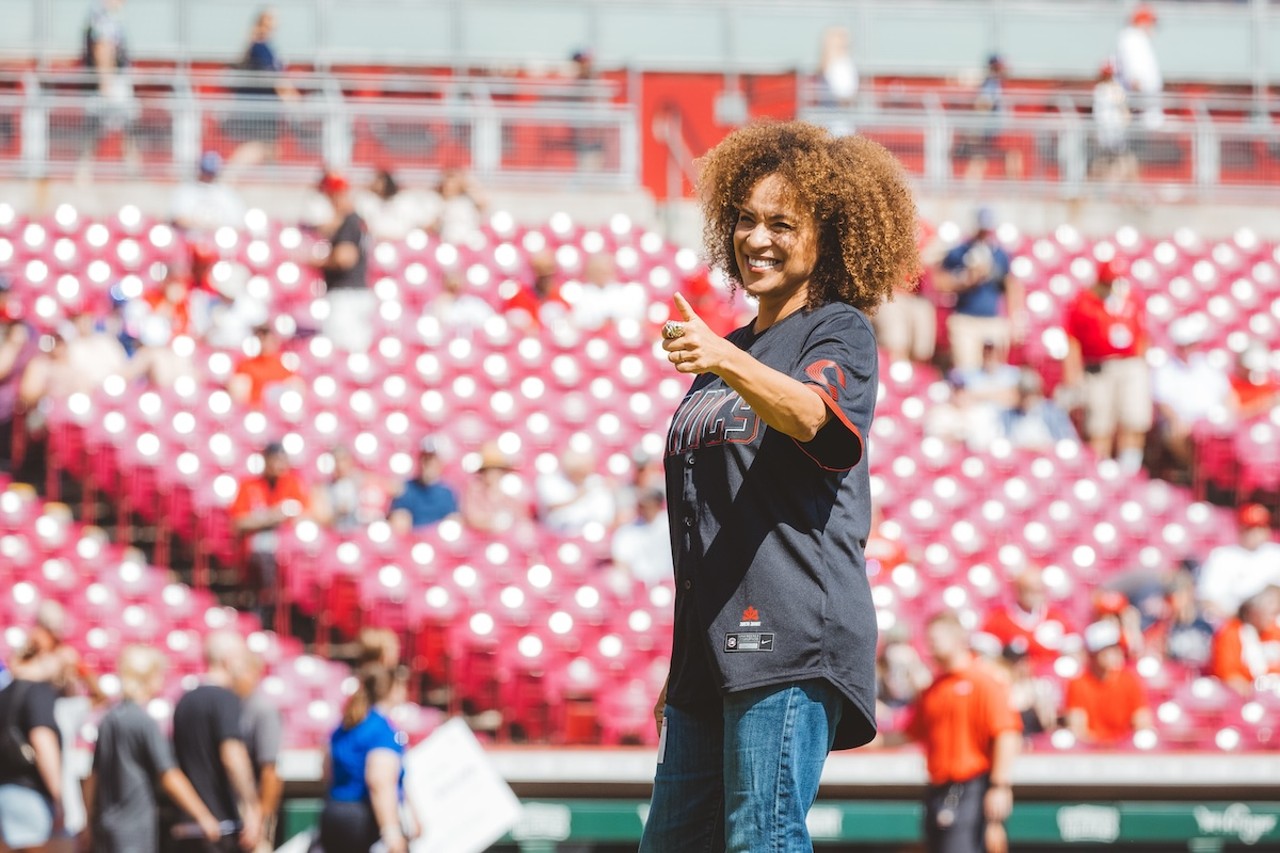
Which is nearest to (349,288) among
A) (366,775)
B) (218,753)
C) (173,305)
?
(173,305)

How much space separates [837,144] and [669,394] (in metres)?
8.54

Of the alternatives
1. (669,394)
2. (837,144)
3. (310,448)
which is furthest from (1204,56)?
(837,144)

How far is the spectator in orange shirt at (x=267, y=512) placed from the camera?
395 inches

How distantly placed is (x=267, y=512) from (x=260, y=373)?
5.21 feet

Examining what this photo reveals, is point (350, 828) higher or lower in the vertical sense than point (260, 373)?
lower

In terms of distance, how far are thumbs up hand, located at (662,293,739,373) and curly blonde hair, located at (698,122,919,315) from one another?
16.3 inches

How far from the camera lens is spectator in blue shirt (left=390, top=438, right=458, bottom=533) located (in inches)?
404

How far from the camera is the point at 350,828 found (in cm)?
713

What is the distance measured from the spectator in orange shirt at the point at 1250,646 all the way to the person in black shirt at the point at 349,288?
17.3 ft

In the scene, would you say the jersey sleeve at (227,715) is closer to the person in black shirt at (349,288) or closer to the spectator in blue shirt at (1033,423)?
the person in black shirt at (349,288)

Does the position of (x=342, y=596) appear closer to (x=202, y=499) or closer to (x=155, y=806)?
(x=202, y=499)

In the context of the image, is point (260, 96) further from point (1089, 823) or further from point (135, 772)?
point (1089, 823)

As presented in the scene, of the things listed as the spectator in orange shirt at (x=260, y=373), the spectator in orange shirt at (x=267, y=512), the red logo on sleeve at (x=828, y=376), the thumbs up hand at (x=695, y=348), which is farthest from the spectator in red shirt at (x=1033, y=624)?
the thumbs up hand at (x=695, y=348)

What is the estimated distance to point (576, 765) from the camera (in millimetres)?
8617
